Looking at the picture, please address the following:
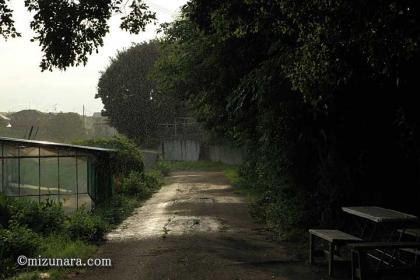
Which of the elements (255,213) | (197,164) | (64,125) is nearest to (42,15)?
(255,213)

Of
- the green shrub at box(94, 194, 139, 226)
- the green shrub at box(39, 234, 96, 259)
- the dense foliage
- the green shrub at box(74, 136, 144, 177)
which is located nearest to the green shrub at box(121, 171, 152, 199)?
the green shrub at box(94, 194, 139, 226)

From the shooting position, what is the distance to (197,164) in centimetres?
5019

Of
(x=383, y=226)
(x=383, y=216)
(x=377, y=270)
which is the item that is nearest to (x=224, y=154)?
(x=383, y=226)

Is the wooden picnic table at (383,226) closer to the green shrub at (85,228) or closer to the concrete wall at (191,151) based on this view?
the green shrub at (85,228)

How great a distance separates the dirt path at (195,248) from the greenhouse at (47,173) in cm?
214

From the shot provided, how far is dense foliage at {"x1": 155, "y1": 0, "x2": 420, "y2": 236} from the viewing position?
6004 millimetres

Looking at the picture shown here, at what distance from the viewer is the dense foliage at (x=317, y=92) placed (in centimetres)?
600

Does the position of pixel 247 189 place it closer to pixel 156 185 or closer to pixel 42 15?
pixel 156 185

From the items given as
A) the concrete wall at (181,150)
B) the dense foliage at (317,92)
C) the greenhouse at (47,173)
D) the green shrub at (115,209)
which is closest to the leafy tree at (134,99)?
the concrete wall at (181,150)

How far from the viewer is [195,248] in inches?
438

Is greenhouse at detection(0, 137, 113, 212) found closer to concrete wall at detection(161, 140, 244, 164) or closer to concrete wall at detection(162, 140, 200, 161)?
concrete wall at detection(161, 140, 244, 164)

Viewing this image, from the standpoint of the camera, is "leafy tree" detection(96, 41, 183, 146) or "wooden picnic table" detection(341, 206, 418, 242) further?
"leafy tree" detection(96, 41, 183, 146)

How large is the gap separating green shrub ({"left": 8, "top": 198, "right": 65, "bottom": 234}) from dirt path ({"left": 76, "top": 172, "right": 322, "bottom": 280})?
4.69 ft

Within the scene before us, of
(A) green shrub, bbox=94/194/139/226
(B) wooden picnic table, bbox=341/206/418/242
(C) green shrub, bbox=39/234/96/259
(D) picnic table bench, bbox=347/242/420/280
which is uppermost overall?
(B) wooden picnic table, bbox=341/206/418/242
